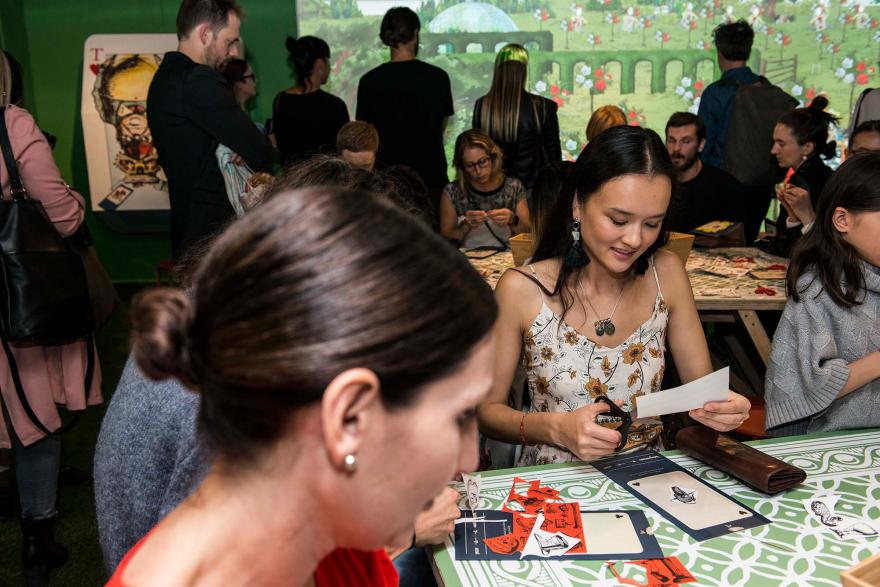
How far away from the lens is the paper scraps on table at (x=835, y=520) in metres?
1.30

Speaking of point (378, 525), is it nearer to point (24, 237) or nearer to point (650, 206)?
Answer: point (650, 206)

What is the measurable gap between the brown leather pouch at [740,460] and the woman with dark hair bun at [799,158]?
2.40 m

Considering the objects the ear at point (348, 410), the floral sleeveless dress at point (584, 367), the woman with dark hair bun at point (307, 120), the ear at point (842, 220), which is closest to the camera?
the ear at point (348, 410)

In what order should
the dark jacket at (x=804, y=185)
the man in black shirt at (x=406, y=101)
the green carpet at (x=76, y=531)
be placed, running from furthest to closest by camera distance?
the man in black shirt at (x=406, y=101) → the dark jacket at (x=804, y=185) → the green carpet at (x=76, y=531)

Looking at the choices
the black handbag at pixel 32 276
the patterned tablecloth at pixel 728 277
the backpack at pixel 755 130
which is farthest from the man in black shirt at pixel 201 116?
the backpack at pixel 755 130

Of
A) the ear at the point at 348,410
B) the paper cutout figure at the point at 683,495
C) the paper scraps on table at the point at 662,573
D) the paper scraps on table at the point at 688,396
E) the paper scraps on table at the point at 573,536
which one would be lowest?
the paper cutout figure at the point at 683,495

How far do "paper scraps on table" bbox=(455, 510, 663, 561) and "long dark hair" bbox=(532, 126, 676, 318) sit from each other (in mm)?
724

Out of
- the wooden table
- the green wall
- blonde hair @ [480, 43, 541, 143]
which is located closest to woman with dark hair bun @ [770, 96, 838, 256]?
the wooden table

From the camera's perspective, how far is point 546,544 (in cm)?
129

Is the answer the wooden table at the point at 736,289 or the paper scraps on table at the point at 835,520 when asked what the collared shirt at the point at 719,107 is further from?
the paper scraps on table at the point at 835,520

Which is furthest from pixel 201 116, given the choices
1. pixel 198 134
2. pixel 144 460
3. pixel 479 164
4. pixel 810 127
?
pixel 810 127

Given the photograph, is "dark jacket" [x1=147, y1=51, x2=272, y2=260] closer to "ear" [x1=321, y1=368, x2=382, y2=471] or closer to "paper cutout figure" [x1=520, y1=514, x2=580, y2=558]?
"paper cutout figure" [x1=520, y1=514, x2=580, y2=558]

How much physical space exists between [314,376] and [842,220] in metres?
1.94

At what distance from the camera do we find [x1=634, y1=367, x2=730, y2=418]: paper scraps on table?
1501mm
